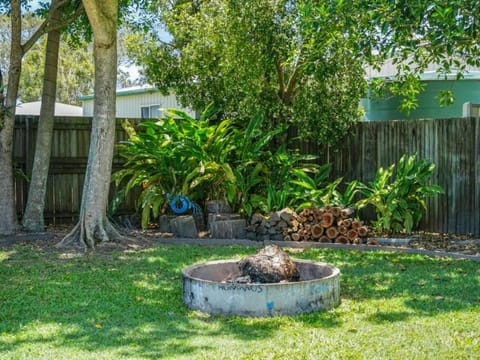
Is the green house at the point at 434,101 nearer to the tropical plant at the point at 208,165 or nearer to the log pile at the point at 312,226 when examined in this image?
the tropical plant at the point at 208,165

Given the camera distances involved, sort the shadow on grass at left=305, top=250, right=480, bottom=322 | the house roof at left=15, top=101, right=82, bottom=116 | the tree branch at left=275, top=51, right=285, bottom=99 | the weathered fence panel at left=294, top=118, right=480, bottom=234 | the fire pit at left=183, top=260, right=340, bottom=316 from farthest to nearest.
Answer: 1. the house roof at left=15, top=101, right=82, bottom=116
2. the tree branch at left=275, top=51, right=285, bottom=99
3. the weathered fence panel at left=294, top=118, right=480, bottom=234
4. the shadow on grass at left=305, top=250, right=480, bottom=322
5. the fire pit at left=183, top=260, right=340, bottom=316

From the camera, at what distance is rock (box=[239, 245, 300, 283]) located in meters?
5.36

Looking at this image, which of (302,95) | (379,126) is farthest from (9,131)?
(379,126)

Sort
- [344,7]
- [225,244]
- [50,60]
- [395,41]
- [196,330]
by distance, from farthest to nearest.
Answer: [50,60] → [225,244] → [344,7] → [395,41] → [196,330]

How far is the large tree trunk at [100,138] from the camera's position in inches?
336

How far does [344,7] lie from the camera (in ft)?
25.2

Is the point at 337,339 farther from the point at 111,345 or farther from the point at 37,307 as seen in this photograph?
the point at 37,307

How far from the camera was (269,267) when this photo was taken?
539 centimetres

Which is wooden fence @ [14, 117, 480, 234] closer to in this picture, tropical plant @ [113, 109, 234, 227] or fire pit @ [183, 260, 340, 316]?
tropical plant @ [113, 109, 234, 227]

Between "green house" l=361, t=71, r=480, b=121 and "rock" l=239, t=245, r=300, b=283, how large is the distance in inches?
317

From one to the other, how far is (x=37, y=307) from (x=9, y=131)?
16.2 ft

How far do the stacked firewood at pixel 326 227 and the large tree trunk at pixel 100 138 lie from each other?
2.55m

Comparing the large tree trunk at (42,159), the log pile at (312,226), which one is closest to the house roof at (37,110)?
the large tree trunk at (42,159)

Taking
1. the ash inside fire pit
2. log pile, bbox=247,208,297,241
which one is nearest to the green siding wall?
log pile, bbox=247,208,297,241
